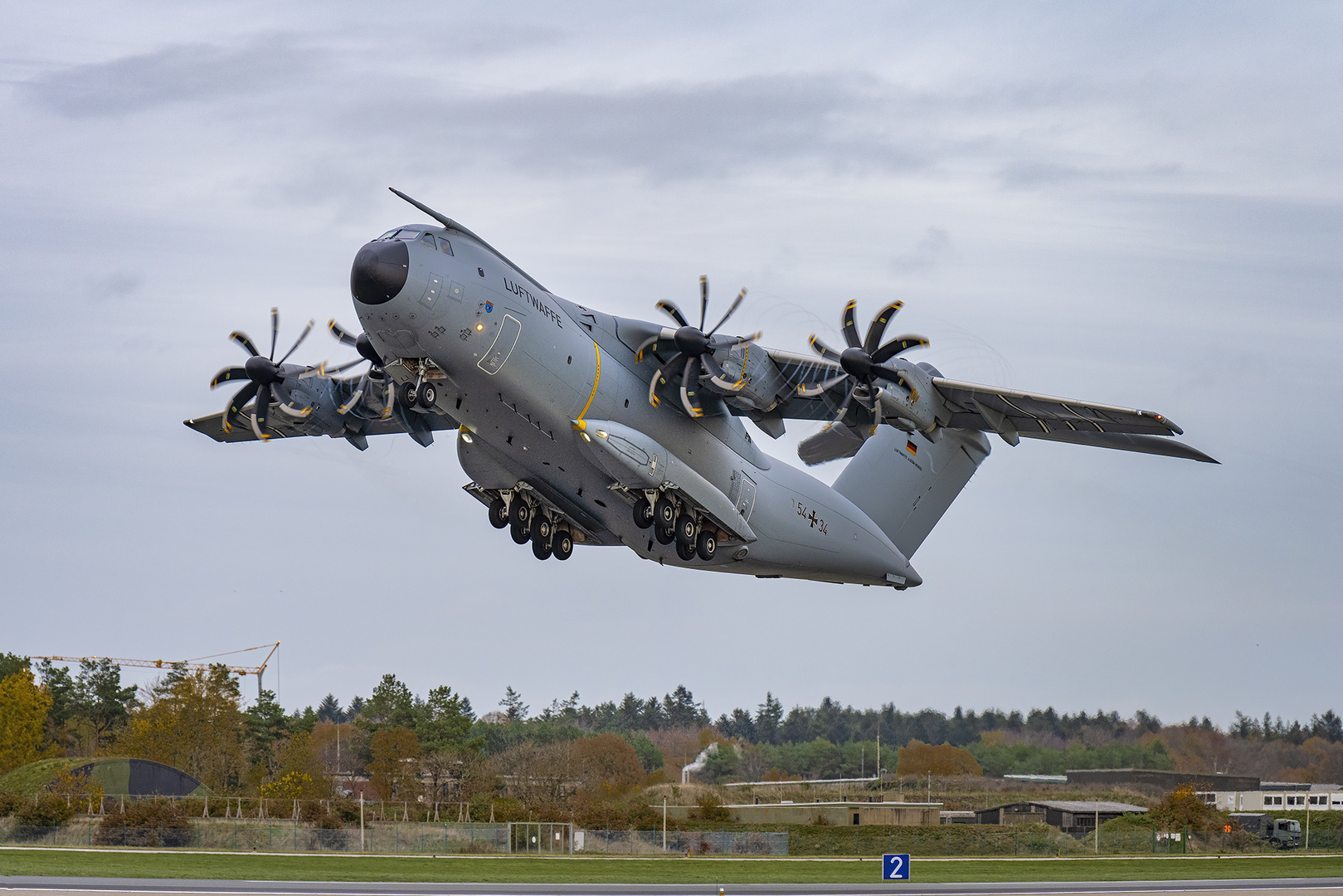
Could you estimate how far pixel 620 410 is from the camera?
61.9 feet

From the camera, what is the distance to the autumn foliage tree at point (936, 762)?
153ft

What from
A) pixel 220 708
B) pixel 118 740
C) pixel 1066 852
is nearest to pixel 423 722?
pixel 220 708

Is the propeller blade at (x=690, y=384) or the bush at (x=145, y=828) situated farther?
the bush at (x=145, y=828)

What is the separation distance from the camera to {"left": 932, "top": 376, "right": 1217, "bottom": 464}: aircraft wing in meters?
19.3

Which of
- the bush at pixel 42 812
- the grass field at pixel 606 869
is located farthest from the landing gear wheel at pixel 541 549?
the bush at pixel 42 812

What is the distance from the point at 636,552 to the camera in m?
21.1

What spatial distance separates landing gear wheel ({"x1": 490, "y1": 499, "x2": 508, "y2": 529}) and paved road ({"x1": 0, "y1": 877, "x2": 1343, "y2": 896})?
5.76 metres

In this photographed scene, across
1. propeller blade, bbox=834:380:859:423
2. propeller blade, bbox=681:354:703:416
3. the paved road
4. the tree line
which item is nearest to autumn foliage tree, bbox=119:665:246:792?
the tree line

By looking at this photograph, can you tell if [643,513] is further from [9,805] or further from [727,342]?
[9,805]

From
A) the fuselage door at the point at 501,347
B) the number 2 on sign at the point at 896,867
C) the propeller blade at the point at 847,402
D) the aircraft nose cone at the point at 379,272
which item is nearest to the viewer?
the aircraft nose cone at the point at 379,272

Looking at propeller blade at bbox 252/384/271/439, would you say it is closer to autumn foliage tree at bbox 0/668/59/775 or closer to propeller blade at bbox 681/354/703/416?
propeller blade at bbox 681/354/703/416

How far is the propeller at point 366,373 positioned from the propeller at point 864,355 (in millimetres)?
6459

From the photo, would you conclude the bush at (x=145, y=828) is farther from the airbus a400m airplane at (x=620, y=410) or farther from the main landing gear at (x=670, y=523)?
the main landing gear at (x=670, y=523)

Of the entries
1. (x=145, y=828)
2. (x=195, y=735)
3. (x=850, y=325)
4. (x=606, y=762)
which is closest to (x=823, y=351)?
(x=850, y=325)
